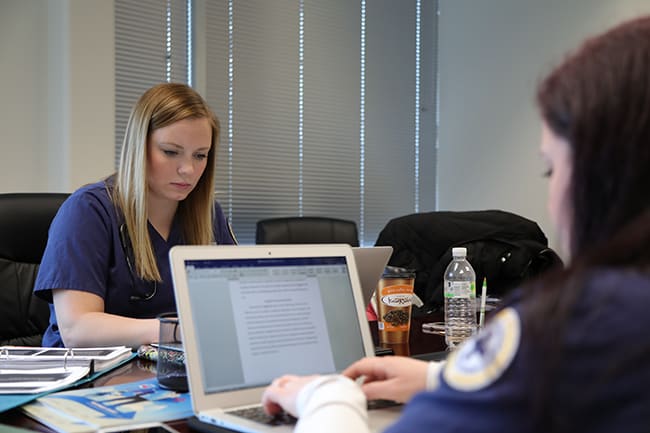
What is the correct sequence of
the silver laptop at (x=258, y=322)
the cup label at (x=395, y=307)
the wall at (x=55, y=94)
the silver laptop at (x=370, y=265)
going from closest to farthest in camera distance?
the silver laptop at (x=258, y=322) → the silver laptop at (x=370, y=265) → the cup label at (x=395, y=307) → the wall at (x=55, y=94)

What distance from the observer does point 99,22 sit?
10.0ft

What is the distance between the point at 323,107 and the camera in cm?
402

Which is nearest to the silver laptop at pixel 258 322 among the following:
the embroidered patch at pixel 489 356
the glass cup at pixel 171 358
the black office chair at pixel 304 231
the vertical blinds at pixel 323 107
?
the glass cup at pixel 171 358

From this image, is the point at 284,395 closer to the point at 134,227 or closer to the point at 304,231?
the point at 134,227

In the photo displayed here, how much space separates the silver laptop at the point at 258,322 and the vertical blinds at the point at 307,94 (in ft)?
7.40

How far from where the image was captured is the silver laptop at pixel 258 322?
965 millimetres

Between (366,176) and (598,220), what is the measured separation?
12.3 feet

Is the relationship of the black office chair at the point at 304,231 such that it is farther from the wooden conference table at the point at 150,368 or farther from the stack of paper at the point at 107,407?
the stack of paper at the point at 107,407

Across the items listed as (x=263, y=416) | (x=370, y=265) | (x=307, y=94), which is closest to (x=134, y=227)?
(x=370, y=265)

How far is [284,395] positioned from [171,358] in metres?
0.37

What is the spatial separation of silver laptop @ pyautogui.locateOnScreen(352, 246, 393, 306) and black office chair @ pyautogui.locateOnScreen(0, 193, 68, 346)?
1070 millimetres

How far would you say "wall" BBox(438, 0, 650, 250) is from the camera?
13.1 ft

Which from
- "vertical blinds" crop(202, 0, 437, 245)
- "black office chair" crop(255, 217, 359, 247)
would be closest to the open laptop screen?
"black office chair" crop(255, 217, 359, 247)

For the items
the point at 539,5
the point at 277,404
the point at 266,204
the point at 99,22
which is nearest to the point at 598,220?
the point at 277,404
